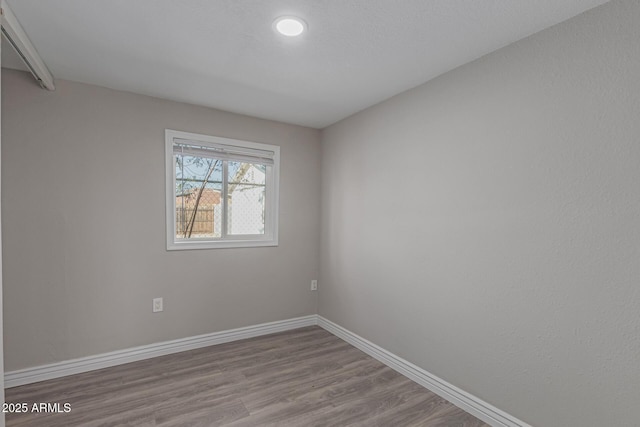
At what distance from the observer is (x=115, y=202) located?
2.55 m

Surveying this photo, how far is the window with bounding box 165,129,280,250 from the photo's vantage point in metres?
2.84

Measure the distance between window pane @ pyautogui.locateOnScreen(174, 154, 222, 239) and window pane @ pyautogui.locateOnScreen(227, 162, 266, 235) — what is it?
0.12 m

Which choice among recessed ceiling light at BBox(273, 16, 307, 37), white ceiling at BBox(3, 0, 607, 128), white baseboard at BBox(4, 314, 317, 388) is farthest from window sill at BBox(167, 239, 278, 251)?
recessed ceiling light at BBox(273, 16, 307, 37)

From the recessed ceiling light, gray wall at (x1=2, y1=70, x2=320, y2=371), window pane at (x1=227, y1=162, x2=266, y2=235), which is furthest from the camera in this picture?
window pane at (x1=227, y1=162, x2=266, y2=235)

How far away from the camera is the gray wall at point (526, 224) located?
1427 mm

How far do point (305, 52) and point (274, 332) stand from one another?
2676 mm

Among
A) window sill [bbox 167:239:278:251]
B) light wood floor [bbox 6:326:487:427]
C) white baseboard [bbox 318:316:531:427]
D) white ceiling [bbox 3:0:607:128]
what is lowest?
light wood floor [bbox 6:326:487:427]

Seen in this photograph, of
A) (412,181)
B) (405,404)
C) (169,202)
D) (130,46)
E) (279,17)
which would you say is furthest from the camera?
(169,202)

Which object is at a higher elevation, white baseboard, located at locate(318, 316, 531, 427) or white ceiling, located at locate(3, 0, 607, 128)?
white ceiling, located at locate(3, 0, 607, 128)

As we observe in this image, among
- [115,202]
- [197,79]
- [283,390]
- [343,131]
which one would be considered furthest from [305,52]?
[283,390]

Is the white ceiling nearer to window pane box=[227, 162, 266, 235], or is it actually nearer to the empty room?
the empty room

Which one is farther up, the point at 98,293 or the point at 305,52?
the point at 305,52

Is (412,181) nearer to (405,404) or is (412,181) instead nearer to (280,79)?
(280,79)

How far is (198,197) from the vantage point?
9.95ft
